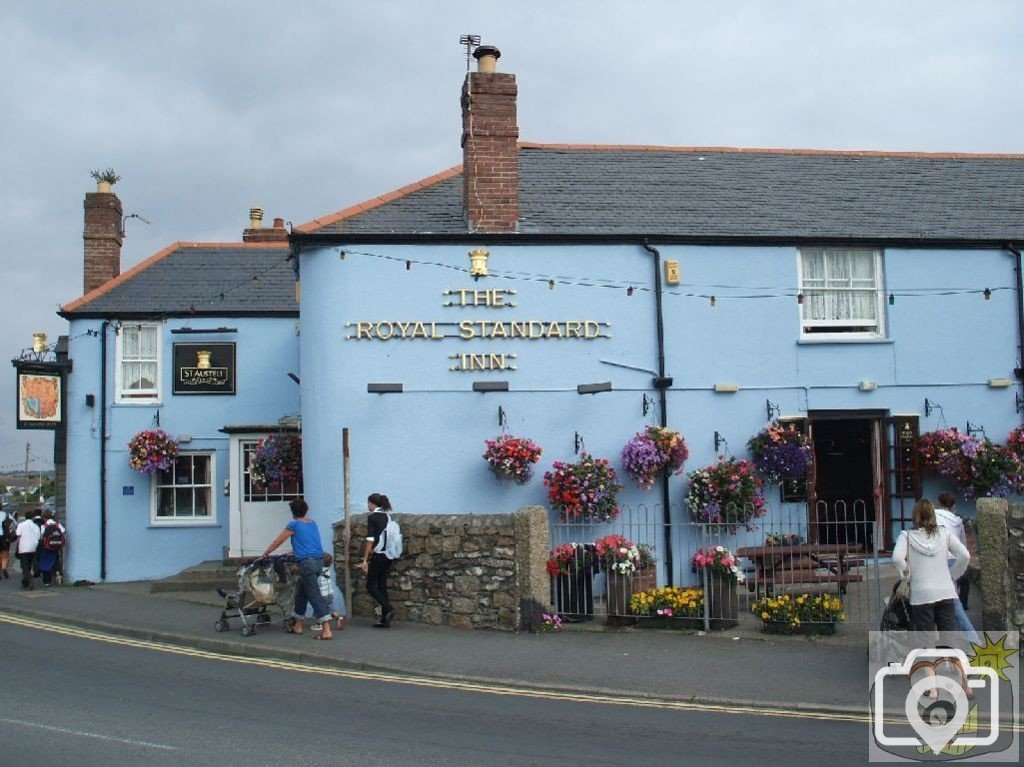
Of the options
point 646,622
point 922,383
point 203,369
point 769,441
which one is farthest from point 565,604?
point 203,369

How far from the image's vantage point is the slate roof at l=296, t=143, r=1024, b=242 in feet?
48.3

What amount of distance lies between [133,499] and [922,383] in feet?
46.7

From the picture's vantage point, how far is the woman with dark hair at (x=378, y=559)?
12.0 metres

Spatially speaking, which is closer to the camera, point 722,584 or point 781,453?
point 722,584

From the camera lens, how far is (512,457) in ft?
44.5

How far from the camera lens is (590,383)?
14.3 m

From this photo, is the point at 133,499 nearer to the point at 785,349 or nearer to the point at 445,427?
the point at 445,427

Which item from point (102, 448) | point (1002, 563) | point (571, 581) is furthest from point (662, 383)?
point (102, 448)

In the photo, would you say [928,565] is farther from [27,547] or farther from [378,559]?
[27,547]

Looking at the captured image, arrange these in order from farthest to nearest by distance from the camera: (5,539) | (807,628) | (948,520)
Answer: (5,539), (807,628), (948,520)

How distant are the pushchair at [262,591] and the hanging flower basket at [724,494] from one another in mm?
5465

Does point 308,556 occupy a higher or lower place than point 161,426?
lower

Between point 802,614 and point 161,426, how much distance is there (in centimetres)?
1318

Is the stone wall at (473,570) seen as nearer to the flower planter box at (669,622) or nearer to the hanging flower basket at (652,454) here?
the flower planter box at (669,622)
